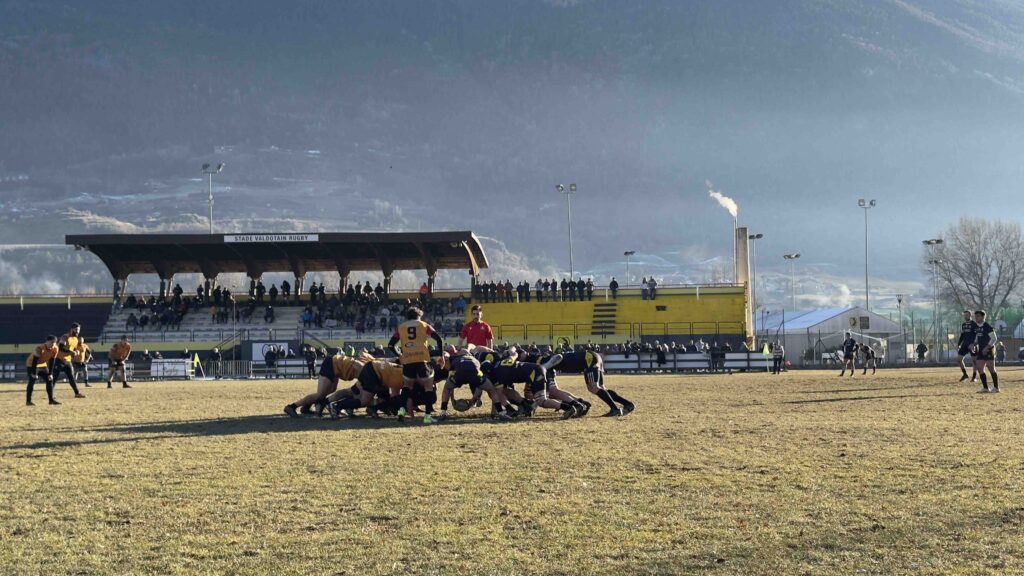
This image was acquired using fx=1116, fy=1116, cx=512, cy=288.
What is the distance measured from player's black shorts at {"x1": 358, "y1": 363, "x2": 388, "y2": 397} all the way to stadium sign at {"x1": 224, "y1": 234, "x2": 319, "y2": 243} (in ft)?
140

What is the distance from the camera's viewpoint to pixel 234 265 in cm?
6719

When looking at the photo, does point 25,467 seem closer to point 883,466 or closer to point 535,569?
point 535,569

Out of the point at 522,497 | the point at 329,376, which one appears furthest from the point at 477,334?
the point at 522,497

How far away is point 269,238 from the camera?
6172cm

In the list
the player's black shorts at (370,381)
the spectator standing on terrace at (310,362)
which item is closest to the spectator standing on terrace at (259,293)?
the spectator standing on terrace at (310,362)

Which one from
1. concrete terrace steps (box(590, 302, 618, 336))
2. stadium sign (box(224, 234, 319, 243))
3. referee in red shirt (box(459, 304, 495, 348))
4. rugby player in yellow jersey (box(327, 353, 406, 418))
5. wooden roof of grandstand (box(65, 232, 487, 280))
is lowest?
rugby player in yellow jersey (box(327, 353, 406, 418))

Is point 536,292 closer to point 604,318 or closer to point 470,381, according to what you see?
point 604,318

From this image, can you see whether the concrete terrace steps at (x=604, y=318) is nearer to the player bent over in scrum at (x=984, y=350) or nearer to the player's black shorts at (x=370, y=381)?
the player bent over in scrum at (x=984, y=350)

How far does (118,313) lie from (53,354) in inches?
1570

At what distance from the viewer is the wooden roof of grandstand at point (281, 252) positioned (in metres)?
61.7

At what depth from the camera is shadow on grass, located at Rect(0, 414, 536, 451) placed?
16.4 meters

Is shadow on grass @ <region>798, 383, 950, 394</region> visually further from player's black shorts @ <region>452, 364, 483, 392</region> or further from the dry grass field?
player's black shorts @ <region>452, 364, 483, 392</region>

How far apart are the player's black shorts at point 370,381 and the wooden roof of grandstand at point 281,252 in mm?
40858

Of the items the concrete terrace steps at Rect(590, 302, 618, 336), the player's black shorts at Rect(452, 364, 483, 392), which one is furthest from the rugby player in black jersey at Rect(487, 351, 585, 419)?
the concrete terrace steps at Rect(590, 302, 618, 336)
